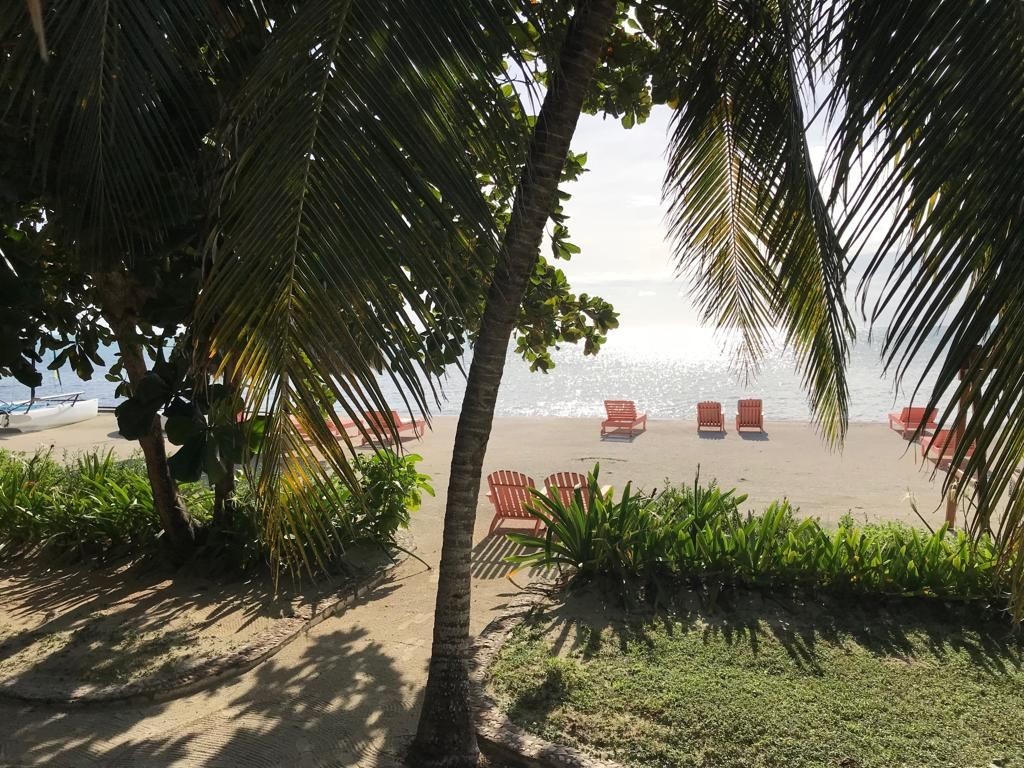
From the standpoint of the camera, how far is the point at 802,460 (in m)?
15.3

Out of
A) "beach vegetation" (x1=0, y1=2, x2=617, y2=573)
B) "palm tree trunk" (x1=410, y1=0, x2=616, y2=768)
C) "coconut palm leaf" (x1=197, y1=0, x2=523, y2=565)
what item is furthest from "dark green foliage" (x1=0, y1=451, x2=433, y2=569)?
"coconut palm leaf" (x1=197, y1=0, x2=523, y2=565)

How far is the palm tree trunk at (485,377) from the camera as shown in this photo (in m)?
3.62

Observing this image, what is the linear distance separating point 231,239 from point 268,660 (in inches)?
168

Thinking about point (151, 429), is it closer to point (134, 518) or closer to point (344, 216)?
point (134, 518)

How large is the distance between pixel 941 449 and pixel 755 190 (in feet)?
7.65

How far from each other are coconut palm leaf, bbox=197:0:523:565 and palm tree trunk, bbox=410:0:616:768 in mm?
530

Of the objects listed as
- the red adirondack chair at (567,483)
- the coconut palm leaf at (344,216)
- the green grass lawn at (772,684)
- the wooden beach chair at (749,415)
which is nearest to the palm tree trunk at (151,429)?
the green grass lawn at (772,684)

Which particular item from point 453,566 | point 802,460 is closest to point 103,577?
point 453,566

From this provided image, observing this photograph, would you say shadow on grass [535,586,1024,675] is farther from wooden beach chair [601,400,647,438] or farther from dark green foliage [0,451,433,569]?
wooden beach chair [601,400,647,438]

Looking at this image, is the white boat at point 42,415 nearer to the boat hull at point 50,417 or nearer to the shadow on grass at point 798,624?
the boat hull at point 50,417

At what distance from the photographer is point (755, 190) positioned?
235 inches

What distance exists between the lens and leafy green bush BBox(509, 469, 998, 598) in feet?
20.2

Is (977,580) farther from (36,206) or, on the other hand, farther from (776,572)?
(36,206)

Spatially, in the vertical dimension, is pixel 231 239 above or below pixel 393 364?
above
